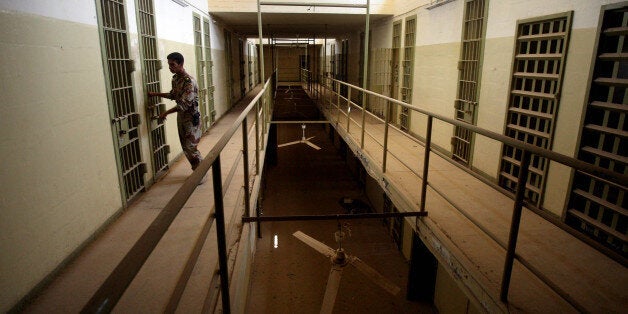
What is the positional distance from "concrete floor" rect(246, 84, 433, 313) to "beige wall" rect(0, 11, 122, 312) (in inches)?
159

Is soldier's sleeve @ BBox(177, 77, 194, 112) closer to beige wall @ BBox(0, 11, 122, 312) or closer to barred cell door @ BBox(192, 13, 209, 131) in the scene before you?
beige wall @ BBox(0, 11, 122, 312)

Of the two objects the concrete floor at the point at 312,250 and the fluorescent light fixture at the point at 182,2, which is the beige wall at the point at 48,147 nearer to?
the fluorescent light fixture at the point at 182,2

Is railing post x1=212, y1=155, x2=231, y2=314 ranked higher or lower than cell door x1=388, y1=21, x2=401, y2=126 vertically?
lower

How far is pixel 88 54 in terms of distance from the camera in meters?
3.09

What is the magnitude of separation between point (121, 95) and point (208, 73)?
14.0 feet

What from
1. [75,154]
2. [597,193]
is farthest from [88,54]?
[597,193]

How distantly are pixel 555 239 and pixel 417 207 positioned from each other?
1136 millimetres

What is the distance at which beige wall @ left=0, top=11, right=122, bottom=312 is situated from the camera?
7.19 ft

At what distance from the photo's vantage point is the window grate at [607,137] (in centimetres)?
284

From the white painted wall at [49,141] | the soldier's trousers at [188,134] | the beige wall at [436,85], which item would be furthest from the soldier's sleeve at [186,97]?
the beige wall at [436,85]

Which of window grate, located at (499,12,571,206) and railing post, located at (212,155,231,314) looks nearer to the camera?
railing post, located at (212,155,231,314)

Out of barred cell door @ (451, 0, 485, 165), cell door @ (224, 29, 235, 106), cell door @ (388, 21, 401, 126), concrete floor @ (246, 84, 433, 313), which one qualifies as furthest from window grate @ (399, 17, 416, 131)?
cell door @ (224, 29, 235, 106)

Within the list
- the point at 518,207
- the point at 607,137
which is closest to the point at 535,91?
the point at 607,137

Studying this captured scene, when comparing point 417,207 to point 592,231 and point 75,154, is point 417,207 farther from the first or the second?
point 75,154
